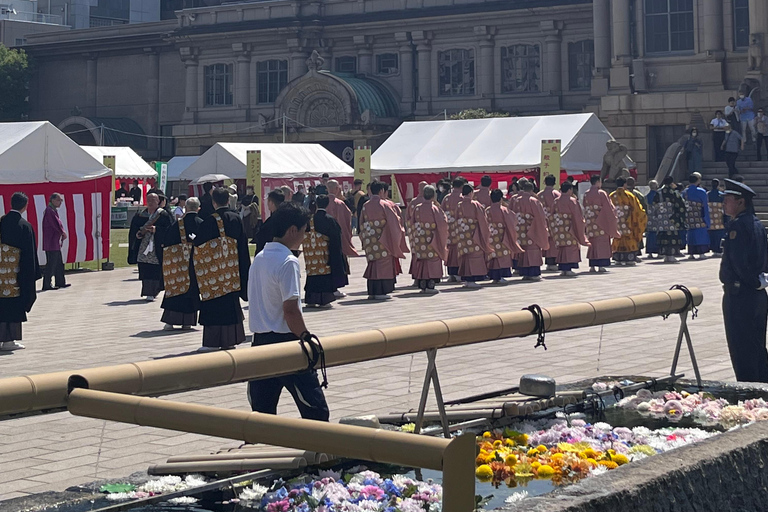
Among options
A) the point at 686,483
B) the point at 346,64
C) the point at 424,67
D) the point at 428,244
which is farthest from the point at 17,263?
the point at 346,64

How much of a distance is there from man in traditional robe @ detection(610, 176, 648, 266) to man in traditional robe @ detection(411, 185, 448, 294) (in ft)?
19.8

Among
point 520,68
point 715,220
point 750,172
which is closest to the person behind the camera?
point 715,220

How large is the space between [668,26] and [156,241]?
25489mm

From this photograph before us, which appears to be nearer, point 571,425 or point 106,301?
point 571,425

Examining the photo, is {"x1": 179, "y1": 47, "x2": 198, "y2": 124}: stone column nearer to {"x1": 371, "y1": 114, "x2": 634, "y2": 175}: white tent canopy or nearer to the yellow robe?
{"x1": 371, "y1": 114, "x2": 634, "y2": 175}: white tent canopy

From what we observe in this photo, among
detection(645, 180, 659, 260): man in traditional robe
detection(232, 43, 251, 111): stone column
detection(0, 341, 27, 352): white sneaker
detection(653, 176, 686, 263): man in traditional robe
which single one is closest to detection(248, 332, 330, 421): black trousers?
detection(0, 341, 27, 352): white sneaker

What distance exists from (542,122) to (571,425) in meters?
25.0

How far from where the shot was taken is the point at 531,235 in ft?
69.9

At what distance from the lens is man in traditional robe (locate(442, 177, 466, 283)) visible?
67.1 feet

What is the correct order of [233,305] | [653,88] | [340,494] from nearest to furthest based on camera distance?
→ [340,494], [233,305], [653,88]

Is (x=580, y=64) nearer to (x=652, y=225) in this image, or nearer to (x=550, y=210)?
(x=652, y=225)

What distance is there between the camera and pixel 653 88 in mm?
38344

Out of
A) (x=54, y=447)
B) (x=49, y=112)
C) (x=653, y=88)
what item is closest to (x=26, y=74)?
(x=49, y=112)

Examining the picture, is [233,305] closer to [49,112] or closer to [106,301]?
[106,301]
